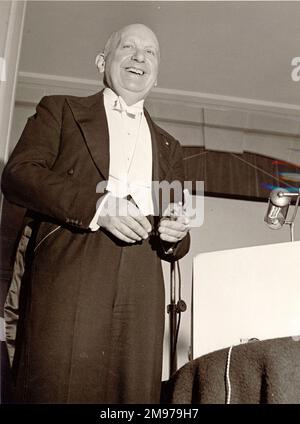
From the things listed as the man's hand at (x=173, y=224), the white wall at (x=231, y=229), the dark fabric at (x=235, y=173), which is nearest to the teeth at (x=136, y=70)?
the man's hand at (x=173, y=224)

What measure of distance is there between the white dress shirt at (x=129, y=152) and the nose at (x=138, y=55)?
0.08 meters

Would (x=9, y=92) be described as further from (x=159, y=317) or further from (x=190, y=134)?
(x=190, y=134)

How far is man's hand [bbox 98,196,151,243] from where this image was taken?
3.10ft

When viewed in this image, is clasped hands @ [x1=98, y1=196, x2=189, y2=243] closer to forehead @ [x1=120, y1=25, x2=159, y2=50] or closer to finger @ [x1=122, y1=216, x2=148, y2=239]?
finger @ [x1=122, y1=216, x2=148, y2=239]

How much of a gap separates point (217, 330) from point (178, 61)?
1631 millimetres

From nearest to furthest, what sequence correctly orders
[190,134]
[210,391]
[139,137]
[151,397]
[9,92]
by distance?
1. [210,391]
2. [151,397]
3. [139,137]
4. [9,92]
5. [190,134]

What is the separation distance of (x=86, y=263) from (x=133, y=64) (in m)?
0.46

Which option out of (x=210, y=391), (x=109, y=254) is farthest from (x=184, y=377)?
(x=109, y=254)

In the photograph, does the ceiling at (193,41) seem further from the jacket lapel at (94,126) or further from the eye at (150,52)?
the jacket lapel at (94,126)

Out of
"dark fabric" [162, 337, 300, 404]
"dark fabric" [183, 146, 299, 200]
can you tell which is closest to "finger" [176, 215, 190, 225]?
"dark fabric" [162, 337, 300, 404]

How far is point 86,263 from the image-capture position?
97cm

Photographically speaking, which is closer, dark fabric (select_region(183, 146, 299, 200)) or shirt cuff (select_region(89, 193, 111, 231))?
shirt cuff (select_region(89, 193, 111, 231))

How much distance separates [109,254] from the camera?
985 millimetres

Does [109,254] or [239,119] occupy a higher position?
[239,119]
